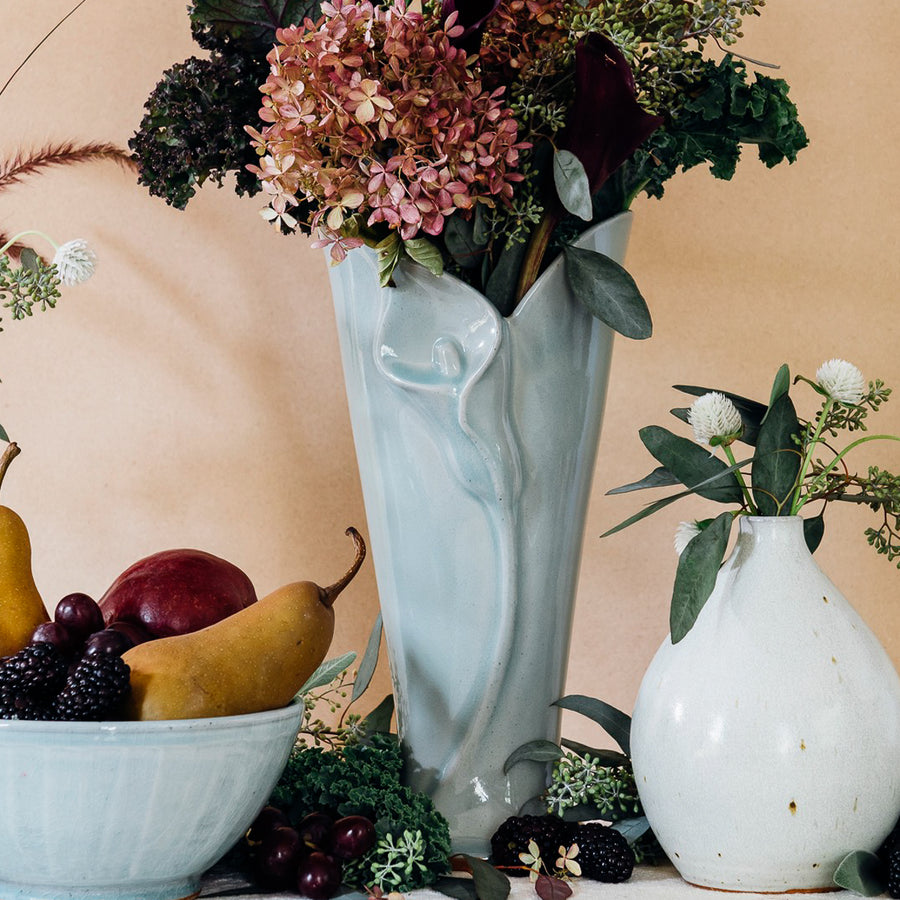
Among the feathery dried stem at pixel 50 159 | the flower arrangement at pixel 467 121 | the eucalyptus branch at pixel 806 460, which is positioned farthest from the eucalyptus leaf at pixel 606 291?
the feathery dried stem at pixel 50 159

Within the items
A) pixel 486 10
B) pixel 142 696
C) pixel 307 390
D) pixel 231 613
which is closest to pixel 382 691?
pixel 307 390

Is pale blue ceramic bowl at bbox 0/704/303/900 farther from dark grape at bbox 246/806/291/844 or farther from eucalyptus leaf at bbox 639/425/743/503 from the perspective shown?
eucalyptus leaf at bbox 639/425/743/503

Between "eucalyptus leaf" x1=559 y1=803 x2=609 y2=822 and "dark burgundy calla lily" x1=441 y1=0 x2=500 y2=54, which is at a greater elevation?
"dark burgundy calla lily" x1=441 y1=0 x2=500 y2=54

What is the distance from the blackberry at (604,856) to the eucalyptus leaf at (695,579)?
113mm

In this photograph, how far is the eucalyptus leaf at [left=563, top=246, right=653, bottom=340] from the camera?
Answer: 0.62 m

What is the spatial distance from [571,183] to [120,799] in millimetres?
372

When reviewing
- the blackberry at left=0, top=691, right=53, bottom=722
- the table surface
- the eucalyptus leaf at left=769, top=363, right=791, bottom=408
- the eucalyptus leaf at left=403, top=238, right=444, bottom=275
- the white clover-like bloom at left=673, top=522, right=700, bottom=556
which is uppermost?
the eucalyptus leaf at left=403, top=238, right=444, bottom=275

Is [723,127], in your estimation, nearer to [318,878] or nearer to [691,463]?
[691,463]

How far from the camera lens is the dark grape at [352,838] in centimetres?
55

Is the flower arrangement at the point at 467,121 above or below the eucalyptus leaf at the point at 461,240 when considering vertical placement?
above

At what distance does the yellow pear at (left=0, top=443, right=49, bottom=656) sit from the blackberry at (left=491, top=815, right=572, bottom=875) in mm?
268

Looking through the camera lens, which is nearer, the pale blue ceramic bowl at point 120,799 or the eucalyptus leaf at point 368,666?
the pale blue ceramic bowl at point 120,799

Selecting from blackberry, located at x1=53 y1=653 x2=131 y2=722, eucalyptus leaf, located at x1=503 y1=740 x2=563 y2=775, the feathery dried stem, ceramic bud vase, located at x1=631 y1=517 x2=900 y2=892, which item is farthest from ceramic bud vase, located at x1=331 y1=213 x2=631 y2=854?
the feathery dried stem

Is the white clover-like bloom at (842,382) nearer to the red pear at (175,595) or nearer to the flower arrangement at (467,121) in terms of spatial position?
the flower arrangement at (467,121)
